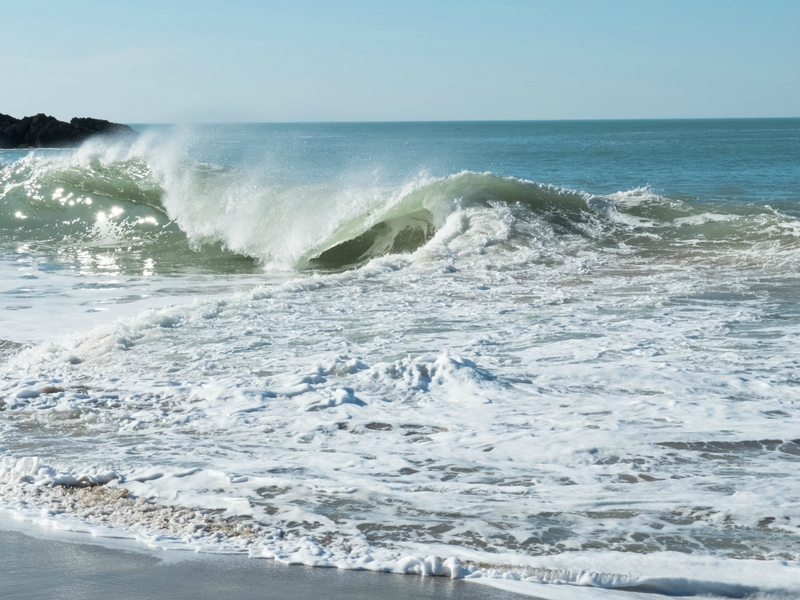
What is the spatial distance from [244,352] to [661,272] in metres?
6.17

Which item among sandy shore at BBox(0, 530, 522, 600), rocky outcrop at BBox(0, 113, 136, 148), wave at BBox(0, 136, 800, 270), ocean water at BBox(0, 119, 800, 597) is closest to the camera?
sandy shore at BBox(0, 530, 522, 600)

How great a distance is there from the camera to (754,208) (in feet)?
55.9

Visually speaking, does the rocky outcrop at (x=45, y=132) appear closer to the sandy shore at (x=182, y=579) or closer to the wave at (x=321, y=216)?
the wave at (x=321, y=216)

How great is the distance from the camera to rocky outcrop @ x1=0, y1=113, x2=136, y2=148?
60125mm

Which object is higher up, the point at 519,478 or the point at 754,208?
the point at 754,208

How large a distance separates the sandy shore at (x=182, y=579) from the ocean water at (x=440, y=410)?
4.3 inches

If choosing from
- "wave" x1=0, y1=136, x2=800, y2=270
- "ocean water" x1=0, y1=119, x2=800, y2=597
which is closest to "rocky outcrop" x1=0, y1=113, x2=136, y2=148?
"wave" x1=0, y1=136, x2=800, y2=270

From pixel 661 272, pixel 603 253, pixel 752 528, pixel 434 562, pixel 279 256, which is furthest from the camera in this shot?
pixel 279 256

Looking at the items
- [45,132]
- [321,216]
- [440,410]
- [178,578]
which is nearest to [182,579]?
[178,578]

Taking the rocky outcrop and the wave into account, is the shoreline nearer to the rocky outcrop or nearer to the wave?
the wave

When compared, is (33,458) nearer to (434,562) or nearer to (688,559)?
(434,562)

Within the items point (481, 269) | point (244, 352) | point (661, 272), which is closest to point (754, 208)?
point (661, 272)

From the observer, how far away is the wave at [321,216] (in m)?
13.4

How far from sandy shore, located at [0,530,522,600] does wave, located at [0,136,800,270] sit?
31.2 ft
